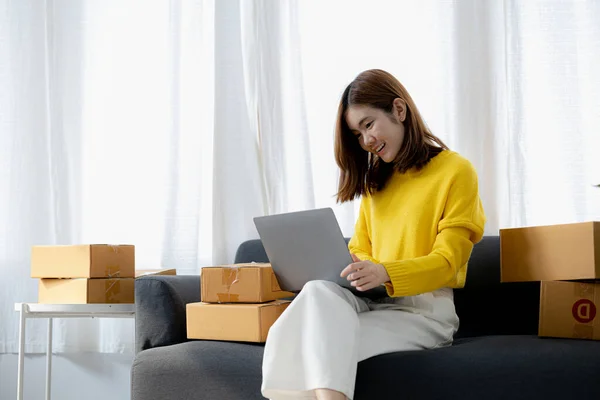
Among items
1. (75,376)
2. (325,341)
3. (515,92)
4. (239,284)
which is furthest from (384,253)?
(75,376)

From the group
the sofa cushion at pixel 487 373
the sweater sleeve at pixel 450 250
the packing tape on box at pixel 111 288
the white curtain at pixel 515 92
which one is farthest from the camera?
the white curtain at pixel 515 92

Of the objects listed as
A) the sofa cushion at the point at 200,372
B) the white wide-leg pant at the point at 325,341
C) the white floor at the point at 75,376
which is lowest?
the white floor at the point at 75,376

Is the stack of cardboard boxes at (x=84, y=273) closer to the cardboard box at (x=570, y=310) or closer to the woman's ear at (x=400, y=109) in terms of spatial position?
the woman's ear at (x=400, y=109)

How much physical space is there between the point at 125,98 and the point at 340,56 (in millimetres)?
821

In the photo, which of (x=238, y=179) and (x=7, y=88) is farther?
(x=7, y=88)

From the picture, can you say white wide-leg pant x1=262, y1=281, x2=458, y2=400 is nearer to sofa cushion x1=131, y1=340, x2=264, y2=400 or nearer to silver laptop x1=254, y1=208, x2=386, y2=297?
silver laptop x1=254, y1=208, x2=386, y2=297

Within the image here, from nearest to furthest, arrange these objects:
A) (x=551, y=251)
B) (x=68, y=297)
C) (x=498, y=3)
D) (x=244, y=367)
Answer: (x=244, y=367) < (x=551, y=251) < (x=68, y=297) < (x=498, y=3)

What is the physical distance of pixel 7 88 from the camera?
2611mm

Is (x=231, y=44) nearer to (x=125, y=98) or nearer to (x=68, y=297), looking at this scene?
(x=125, y=98)

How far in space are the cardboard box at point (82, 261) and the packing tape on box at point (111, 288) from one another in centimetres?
2

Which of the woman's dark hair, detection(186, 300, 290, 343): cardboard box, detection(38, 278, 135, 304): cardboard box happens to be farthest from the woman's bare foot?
detection(38, 278, 135, 304): cardboard box

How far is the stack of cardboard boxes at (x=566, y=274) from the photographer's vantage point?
5.32ft

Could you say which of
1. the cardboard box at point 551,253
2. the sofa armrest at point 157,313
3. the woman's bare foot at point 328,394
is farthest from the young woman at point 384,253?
the sofa armrest at point 157,313

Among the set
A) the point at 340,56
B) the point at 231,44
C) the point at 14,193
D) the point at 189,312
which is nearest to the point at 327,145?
the point at 340,56
